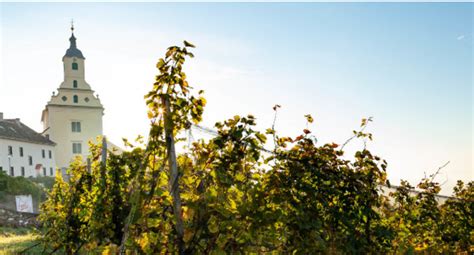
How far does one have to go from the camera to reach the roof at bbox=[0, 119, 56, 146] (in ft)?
127

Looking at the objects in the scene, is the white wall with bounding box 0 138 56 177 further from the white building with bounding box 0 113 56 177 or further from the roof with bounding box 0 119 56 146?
the roof with bounding box 0 119 56 146

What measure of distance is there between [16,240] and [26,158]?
29.6 meters

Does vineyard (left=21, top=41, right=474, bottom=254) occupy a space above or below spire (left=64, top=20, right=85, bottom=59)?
below

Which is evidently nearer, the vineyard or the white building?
the vineyard

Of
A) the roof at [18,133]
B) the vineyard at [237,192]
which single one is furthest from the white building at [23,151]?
the vineyard at [237,192]

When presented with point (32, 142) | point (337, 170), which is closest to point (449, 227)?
point (337, 170)

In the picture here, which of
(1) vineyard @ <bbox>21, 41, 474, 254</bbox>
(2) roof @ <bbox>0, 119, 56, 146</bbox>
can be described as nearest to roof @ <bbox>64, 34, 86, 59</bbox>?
(2) roof @ <bbox>0, 119, 56, 146</bbox>

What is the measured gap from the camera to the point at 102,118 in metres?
45.8

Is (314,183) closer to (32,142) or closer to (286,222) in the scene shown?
(286,222)

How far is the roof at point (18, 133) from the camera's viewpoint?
38.6 metres

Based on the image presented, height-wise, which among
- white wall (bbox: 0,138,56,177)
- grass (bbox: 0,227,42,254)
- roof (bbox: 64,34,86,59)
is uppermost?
roof (bbox: 64,34,86,59)

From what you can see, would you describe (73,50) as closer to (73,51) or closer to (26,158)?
(73,51)

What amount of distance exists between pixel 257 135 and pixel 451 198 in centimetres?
508

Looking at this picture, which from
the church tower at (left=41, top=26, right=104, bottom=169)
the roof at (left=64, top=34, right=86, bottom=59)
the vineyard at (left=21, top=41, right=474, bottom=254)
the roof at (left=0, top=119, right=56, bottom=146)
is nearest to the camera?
the vineyard at (left=21, top=41, right=474, bottom=254)
